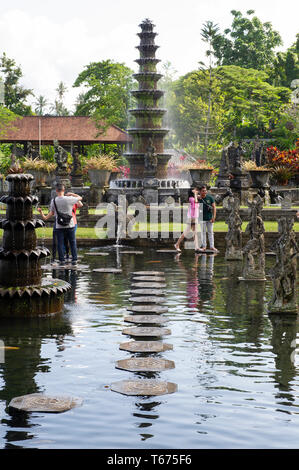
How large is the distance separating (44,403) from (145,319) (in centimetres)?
380

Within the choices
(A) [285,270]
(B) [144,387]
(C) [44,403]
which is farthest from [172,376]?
(A) [285,270]

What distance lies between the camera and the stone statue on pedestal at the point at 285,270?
10172mm

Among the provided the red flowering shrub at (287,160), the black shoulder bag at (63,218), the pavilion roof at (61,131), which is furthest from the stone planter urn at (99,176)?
the black shoulder bag at (63,218)

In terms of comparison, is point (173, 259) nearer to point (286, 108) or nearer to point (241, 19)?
point (286, 108)

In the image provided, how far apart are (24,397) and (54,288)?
3.89 meters

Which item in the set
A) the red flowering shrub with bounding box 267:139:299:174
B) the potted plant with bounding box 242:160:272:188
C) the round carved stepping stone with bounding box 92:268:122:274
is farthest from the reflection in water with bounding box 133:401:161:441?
the red flowering shrub with bounding box 267:139:299:174

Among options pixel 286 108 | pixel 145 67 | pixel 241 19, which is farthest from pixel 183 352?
pixel 241 19

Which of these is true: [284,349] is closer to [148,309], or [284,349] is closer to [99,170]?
[148,309]

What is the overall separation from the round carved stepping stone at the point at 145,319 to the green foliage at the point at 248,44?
194ft

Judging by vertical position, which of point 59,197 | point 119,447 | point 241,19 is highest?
point 241,19

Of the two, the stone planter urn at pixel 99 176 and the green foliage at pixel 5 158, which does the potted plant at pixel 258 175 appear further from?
the green foliage at pixel 5 158

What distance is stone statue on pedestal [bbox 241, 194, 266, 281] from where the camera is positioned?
13.5m

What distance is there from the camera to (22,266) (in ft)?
34.0

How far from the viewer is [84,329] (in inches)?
372
